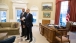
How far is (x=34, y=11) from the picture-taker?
1091 centimetres

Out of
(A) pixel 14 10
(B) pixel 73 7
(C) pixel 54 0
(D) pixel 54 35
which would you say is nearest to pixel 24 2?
(A) pixel 14 10

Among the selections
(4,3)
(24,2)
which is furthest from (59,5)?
(4,3)

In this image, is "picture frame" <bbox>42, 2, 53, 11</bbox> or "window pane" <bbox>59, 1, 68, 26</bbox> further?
"picture frame" <bbox>42, 2, 53, 11</bbox>

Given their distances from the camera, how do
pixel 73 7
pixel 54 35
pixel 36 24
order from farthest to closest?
pixel 36 24 < pixel 73 7 < pixel 54 35

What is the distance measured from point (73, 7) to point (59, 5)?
4.55ft

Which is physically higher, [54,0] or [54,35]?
[54,0]

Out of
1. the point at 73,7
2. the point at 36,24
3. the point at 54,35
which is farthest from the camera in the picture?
the point at 36,24

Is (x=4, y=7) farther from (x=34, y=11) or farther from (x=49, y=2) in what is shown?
(x=49, y=2)

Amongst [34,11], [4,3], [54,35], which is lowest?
[54,35]

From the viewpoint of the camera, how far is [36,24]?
11031 mm

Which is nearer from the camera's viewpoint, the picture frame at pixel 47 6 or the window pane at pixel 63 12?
the window pane at pixel 63 12

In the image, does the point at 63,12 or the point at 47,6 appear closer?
the point at 63,12

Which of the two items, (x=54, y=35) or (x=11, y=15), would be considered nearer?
(x=54, y=35)

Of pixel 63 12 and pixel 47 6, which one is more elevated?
pixel 47 6
